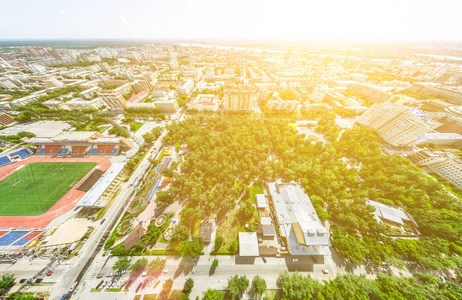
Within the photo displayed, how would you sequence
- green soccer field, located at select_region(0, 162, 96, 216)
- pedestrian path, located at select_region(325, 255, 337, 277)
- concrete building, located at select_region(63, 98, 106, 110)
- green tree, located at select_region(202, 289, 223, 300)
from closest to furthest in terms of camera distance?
green tree, located at select_region(202, 289, 223, 300) < pedestrian path, located at select_region(325, 255, 337, 277) < green soccer field, located at select_region(0, 162, 96, 216) < concrete building, located at select_region(63, 98, 106, 110)

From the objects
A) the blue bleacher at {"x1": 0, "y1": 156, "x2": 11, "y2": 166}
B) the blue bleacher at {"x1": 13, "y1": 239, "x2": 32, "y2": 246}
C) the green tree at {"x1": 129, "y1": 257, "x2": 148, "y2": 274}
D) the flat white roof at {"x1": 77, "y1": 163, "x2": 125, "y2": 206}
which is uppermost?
the flat white roof at {"x1": 77, "y1": 163, "x2": 125, "y2": 206}

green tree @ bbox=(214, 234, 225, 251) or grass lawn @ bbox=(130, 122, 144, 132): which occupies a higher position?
grass lawn @ bbox=(130, 122, 144, 132)

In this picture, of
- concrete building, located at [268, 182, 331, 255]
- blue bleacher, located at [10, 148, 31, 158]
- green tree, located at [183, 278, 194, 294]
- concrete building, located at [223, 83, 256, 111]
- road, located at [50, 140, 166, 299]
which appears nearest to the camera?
green tree, located at [183, 278, 194, 294]

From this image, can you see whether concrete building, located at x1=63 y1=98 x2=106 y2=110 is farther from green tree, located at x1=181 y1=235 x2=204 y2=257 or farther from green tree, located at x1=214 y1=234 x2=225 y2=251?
green tree, located at x1=214 y1=234 x2=225 y2=251

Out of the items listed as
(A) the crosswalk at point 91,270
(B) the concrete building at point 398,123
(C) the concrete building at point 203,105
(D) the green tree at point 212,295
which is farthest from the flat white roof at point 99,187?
(B) the concrete building at point 398,123

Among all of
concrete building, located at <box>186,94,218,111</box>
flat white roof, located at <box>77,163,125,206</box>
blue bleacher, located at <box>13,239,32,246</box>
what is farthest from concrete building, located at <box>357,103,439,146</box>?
blue bleacher, located at <box>13,239,32,246</box>

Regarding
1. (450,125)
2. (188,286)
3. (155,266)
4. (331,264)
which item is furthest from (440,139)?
(155,266)
